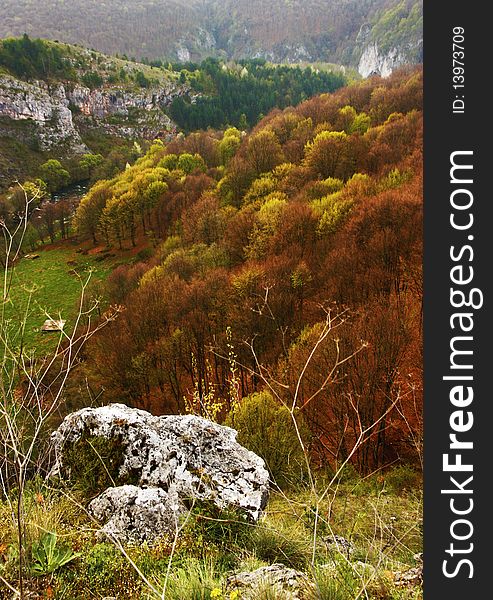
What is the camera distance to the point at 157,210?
60.0m

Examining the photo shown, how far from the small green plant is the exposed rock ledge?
797 millimetres

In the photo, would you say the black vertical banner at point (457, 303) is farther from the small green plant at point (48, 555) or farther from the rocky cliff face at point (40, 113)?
the rocky cliff face at point (40, 113)

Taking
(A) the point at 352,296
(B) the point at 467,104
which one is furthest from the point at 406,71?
(B) the point at 467,104

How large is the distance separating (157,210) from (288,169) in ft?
71.2

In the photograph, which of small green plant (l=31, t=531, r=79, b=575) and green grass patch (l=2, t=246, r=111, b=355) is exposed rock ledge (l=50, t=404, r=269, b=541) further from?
green grass patch (l=2, t=246, r=111, b=355)

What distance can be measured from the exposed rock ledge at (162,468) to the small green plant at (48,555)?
0.80 m

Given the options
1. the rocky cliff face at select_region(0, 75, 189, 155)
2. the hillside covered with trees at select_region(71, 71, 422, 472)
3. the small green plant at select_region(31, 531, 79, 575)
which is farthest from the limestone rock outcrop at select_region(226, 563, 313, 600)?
the rocky cliff face at select_region(0, 75, 189, 155)

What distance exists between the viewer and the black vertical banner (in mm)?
3004

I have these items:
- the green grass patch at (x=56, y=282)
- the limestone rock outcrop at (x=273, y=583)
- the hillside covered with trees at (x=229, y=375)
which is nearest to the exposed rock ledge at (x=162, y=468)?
the hillside covered with trees at (x=229, y=375)

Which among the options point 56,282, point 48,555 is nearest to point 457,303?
point 48,555

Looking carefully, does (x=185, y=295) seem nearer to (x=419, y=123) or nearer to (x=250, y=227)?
(x=250, y=227)

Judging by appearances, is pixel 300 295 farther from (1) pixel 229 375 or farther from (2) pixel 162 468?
(2) pixel 162 468

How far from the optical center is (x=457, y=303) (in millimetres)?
3369

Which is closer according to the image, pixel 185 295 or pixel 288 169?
pixel 185 295
